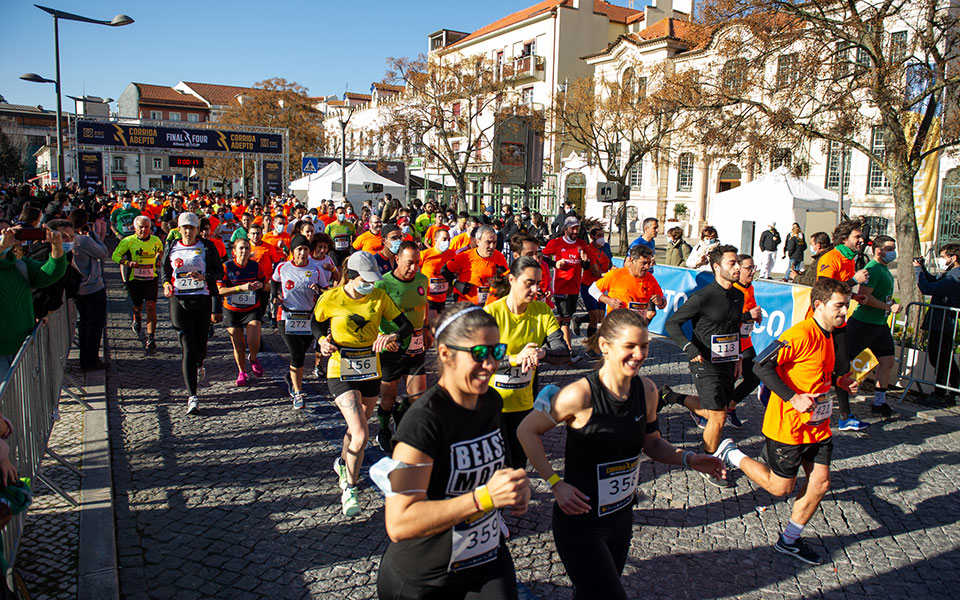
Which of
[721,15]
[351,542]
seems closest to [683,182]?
[721,15]

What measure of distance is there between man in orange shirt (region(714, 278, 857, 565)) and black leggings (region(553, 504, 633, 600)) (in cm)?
141

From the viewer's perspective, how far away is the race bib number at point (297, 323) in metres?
7.39

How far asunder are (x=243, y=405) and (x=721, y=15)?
33.6 ft

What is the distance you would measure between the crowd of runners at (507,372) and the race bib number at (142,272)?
40mm

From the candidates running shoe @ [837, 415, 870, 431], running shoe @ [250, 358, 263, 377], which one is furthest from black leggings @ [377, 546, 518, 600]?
running shoe @ [250, 358, 263, 377]

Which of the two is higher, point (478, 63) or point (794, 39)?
point (478, 63)

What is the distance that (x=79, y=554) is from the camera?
4.07m

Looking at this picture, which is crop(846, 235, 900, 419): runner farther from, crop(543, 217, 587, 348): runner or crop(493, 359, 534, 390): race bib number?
crop(493, 359, 534, 390): race bib number

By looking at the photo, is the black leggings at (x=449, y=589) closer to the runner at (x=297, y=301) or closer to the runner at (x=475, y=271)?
the runner at (x=297, y=301)

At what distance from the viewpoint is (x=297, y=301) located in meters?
7.53

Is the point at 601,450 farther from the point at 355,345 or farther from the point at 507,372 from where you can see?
the point at 355,345

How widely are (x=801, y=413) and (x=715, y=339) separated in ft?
5.25

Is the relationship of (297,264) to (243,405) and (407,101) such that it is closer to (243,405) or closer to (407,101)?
(243,405)

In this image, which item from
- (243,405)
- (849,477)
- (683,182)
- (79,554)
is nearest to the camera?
(79,554)
